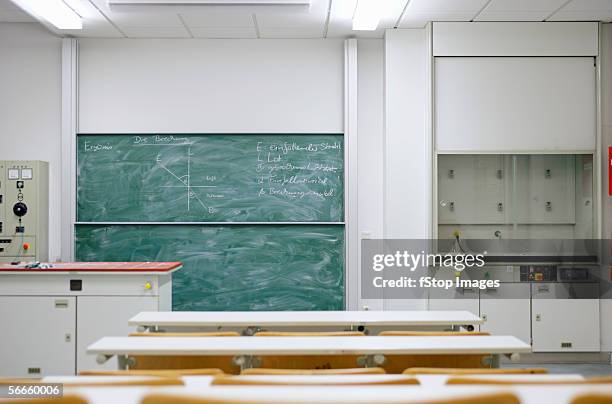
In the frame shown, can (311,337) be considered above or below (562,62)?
below

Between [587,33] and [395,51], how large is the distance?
1.80 meters

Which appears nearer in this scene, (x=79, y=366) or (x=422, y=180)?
(x=79, y=366)

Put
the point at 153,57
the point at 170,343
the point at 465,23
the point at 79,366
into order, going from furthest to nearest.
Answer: the point at 153,57
the point at 465,23
the point at 79,366
the point at 170,343

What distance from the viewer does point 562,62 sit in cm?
521

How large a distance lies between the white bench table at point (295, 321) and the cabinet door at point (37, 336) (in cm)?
133

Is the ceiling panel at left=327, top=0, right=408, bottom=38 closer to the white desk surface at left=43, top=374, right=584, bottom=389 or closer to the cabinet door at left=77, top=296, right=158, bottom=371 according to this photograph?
the cabinet door at left=77, top=296, right=158, bottom=371

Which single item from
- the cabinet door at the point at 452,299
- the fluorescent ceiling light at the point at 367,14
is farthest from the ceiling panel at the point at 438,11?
the cabinet door at the point at 452,299

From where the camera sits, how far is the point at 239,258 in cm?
548

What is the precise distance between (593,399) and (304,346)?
1.19 metres

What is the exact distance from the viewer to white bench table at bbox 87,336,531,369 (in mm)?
2324

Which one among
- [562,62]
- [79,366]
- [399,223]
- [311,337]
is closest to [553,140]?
[562,62]

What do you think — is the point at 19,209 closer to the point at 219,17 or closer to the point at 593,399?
the point at 219,17

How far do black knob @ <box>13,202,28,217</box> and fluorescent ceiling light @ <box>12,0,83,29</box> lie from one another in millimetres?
1706

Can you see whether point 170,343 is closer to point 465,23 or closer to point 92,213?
point 92,213
